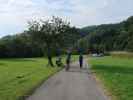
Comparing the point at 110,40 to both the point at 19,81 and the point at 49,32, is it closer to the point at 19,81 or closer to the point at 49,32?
the point at 49,32

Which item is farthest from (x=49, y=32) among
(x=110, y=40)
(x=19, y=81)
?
(x=110, y=40)

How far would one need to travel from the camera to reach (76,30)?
52906mm

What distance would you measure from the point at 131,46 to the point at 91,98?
4751 inches

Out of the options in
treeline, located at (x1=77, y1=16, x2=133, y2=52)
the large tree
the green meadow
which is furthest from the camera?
treeline, located at (x1=77, y1=16, x2=133, y2=52)

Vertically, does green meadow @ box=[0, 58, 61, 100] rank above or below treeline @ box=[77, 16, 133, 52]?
below

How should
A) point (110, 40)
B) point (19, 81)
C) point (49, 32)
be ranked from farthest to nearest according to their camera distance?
1. point (110, 40)
2. point (49, 32)
3. point (19, 81)

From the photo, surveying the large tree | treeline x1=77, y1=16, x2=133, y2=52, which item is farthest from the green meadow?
treeline x1=77, y1=16, x2=133, y2=52

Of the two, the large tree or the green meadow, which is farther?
the large tree

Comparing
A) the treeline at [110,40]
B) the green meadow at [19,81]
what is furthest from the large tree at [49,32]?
the treeline at [110,40]

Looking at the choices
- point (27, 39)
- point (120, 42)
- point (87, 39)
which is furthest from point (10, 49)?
point (87, 39)

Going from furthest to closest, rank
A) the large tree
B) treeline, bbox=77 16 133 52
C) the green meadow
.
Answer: treeline, bbox=77 16 133 52 < the large tree < the green meadow

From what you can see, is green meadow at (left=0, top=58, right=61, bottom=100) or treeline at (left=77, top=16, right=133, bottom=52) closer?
green meadow at (left=0, top=58, right=61, bottom=100)

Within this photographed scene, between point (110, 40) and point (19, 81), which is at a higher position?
point (110, 40)

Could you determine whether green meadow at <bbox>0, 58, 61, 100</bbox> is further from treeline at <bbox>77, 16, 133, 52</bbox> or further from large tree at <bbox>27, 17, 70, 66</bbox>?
treeline at <bbox>77, 16, 133, 52</bbox>
